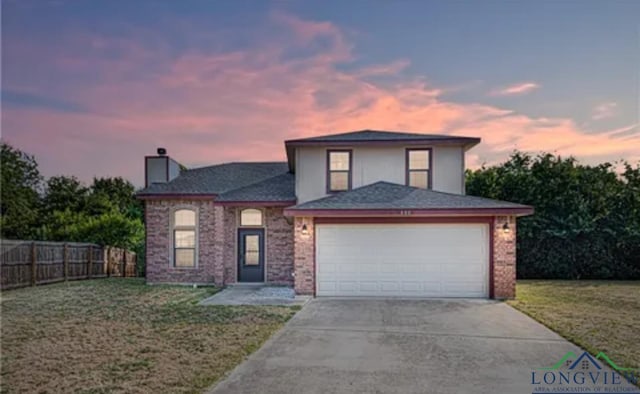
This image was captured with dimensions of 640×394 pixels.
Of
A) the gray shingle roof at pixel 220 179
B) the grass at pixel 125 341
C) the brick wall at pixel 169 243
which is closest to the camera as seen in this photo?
the grass at pixel 125 341

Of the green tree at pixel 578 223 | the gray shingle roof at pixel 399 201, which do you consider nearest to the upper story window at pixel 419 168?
the gray shingle roof at pixel 399 201

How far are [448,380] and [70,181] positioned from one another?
36629 millimetres

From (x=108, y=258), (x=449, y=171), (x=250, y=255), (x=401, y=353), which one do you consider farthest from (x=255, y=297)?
→ (x=108, y=258)

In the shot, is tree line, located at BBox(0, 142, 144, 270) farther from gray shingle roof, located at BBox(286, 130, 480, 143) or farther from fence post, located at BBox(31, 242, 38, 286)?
gray shingle roof, located at BBox(286, 130, 480, 143)

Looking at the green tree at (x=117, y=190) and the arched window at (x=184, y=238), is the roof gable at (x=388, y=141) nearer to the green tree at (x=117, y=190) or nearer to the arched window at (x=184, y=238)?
the arched window at (x=184, y=238)

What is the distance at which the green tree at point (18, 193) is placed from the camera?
27.8 meters

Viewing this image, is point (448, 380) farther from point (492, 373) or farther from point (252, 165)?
point (252, 165)

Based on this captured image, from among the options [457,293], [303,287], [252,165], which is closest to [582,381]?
[457,293]

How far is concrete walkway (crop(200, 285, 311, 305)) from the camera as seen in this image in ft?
33.8

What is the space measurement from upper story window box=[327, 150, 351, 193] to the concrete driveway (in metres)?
5.39

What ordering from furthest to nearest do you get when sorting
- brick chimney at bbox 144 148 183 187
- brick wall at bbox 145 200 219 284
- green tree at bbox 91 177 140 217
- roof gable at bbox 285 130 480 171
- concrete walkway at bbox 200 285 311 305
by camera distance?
green tree at bbox 91 177 140 217 < brick chimney at bbox 144 148 183 187 < brick wall at bbox 145 200 219 284 < roof gable at bbox 285 130 480 171 < concrete walkway at bbox 200 285 311 305

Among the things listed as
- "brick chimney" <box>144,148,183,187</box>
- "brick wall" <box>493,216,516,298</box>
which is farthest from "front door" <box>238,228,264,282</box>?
"brick wall" <box>493,216,516,298</box>

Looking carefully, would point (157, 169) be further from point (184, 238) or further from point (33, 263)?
point (33, 263)

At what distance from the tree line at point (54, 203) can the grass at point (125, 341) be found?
35.4 feet
